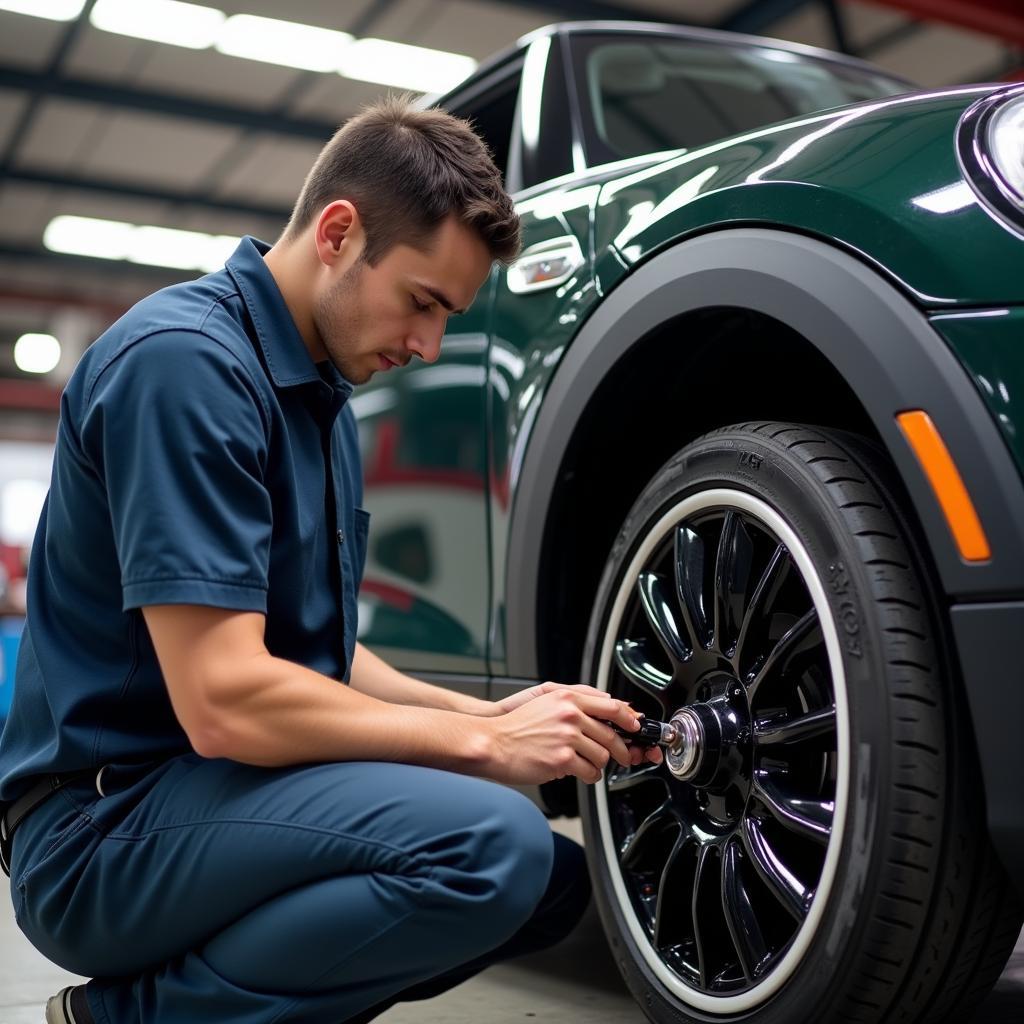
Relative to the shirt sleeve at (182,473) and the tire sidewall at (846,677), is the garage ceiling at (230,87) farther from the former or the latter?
the shirt sleeve at (182,473)

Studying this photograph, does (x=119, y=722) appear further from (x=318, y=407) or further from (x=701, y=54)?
(x=701, y=54)

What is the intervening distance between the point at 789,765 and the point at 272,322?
0.82 metres

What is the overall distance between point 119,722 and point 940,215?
107 centimetres

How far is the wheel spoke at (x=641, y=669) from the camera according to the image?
168 cm

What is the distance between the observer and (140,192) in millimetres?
12109

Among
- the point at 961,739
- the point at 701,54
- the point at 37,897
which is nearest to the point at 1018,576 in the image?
the point at 961,739

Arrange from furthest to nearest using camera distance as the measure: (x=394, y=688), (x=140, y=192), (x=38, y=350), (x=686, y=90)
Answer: (x=38, y=350) → (x=140, y=192) → (x=686, y=90) → (x=394, y=688)

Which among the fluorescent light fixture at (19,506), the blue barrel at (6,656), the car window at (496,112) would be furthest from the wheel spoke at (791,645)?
the fluorescent light fixture at (19,506)

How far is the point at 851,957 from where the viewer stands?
52.8 inches

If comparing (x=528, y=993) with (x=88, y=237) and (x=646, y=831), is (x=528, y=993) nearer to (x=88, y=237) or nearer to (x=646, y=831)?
(x=646, y=831)

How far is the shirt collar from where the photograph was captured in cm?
152

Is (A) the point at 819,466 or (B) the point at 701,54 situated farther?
(B) the point at 701,54

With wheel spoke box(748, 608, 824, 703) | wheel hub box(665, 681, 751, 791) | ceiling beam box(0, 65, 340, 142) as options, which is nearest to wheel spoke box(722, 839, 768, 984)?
A: wheel hub box(665, 681, 751, 791)

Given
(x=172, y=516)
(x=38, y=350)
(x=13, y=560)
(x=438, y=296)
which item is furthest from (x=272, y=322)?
(x=38, y=350)
